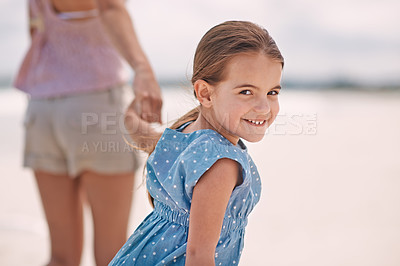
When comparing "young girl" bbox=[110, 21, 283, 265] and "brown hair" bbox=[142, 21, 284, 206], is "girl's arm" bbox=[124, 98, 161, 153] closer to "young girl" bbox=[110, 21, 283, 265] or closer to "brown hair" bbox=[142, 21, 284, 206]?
A: "young girl" bbox=[110, 21, 283, 265]

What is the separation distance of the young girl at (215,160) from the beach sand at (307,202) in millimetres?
234

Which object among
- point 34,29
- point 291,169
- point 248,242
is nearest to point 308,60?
point 291,169

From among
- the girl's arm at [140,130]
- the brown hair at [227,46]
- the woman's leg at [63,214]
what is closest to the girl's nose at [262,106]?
the brown hair at [227,46]

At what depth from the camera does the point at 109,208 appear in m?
1.85

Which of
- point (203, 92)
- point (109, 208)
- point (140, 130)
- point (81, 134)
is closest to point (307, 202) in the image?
point (109, 208)

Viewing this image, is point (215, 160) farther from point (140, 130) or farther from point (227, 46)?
point (140, 130)

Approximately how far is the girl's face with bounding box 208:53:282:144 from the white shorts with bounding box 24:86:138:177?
26.7 inches

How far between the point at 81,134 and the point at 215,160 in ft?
2.98

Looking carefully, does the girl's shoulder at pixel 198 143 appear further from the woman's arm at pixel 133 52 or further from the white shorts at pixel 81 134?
the white shorts at pixel 81 134

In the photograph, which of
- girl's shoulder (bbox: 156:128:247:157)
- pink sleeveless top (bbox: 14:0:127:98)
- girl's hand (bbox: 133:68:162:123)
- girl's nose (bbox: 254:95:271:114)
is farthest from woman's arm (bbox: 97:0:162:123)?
girl's nose (bbox: 254:95:271:114)

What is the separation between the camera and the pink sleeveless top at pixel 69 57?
6.13 feet

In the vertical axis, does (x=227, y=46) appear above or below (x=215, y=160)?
above

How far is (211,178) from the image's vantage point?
3.58 ft

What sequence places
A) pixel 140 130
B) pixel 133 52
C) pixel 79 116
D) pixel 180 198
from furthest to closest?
pixel 79 116 → pixel 133 52 → pixel 140 130 → pixel 180 198
